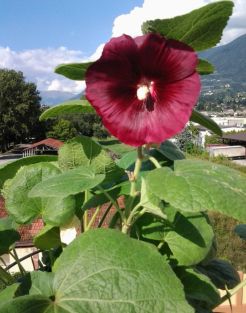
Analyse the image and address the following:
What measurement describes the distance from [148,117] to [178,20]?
0.26 feet

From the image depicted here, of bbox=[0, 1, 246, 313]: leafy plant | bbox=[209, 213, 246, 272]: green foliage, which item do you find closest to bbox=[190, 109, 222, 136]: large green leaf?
bbox=[0, 1, 246, 313]: leafy plant

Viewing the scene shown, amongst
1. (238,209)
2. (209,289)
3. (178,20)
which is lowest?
(209,289)

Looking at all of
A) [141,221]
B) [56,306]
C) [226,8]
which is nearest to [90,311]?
[56,306]

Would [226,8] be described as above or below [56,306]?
above

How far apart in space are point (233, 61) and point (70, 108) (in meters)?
114

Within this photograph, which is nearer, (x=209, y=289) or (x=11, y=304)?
(x=11, y=304)

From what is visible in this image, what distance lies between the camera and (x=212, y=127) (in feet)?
1.44

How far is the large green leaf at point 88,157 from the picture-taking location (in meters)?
0.47

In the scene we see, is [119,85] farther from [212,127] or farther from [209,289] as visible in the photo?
[209,289]

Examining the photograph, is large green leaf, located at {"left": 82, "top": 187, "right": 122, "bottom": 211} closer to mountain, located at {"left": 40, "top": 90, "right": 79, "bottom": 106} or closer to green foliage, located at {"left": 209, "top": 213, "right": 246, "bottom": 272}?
green foliage, located at {"left": 209, "top": 213, "right": 246, "bottom": 272}

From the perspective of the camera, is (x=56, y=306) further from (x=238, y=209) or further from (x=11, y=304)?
(x=238, y=209)

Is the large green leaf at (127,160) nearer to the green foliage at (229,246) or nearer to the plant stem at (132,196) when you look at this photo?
the plant stem at (132,196)

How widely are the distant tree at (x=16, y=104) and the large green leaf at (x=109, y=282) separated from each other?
2042cm

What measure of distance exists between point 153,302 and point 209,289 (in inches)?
5.7
